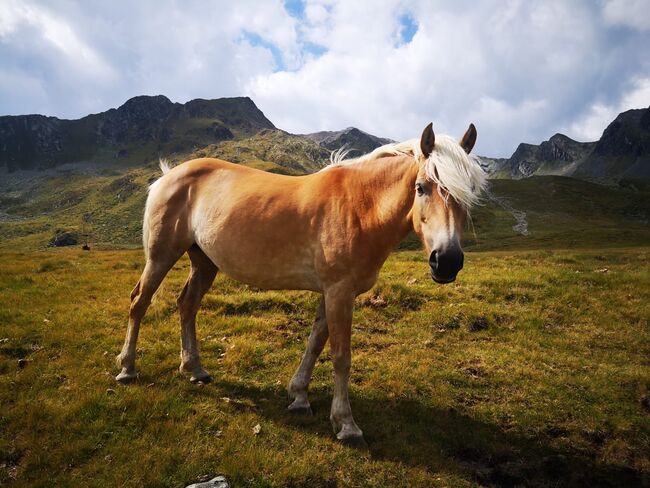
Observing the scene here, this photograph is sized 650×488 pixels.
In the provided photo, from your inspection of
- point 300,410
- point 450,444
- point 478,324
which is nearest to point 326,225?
point 300,410

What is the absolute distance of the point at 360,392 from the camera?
7160mm

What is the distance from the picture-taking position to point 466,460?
5691 millimetres

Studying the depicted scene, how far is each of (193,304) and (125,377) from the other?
1.75 metres

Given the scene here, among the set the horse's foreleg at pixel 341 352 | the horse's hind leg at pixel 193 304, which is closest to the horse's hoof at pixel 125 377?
the horse's hind leg at pixel 193 304

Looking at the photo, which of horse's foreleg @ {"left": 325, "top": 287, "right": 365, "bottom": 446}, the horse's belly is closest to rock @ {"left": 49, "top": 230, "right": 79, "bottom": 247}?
the horse's belly

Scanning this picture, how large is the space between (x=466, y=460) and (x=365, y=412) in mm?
1713

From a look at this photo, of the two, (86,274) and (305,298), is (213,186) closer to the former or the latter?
(305,298)

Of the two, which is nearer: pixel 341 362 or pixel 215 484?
pixel 215 484

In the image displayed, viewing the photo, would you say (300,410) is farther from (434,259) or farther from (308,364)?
(434,259)

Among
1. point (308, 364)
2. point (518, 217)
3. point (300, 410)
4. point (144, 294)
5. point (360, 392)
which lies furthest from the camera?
point (518, 217)

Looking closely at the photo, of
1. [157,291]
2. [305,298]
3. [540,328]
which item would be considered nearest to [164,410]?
[157,291]

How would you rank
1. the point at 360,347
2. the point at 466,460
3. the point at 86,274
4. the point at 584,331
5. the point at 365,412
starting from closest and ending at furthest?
A: 1. the point at 466,460
2. the point at 365,412
3. the point at 360,347
4. the point at 584,331
5. the point at 86,274

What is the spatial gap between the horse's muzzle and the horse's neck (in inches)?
38.2

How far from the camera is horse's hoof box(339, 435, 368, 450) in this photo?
5644 millimetres
